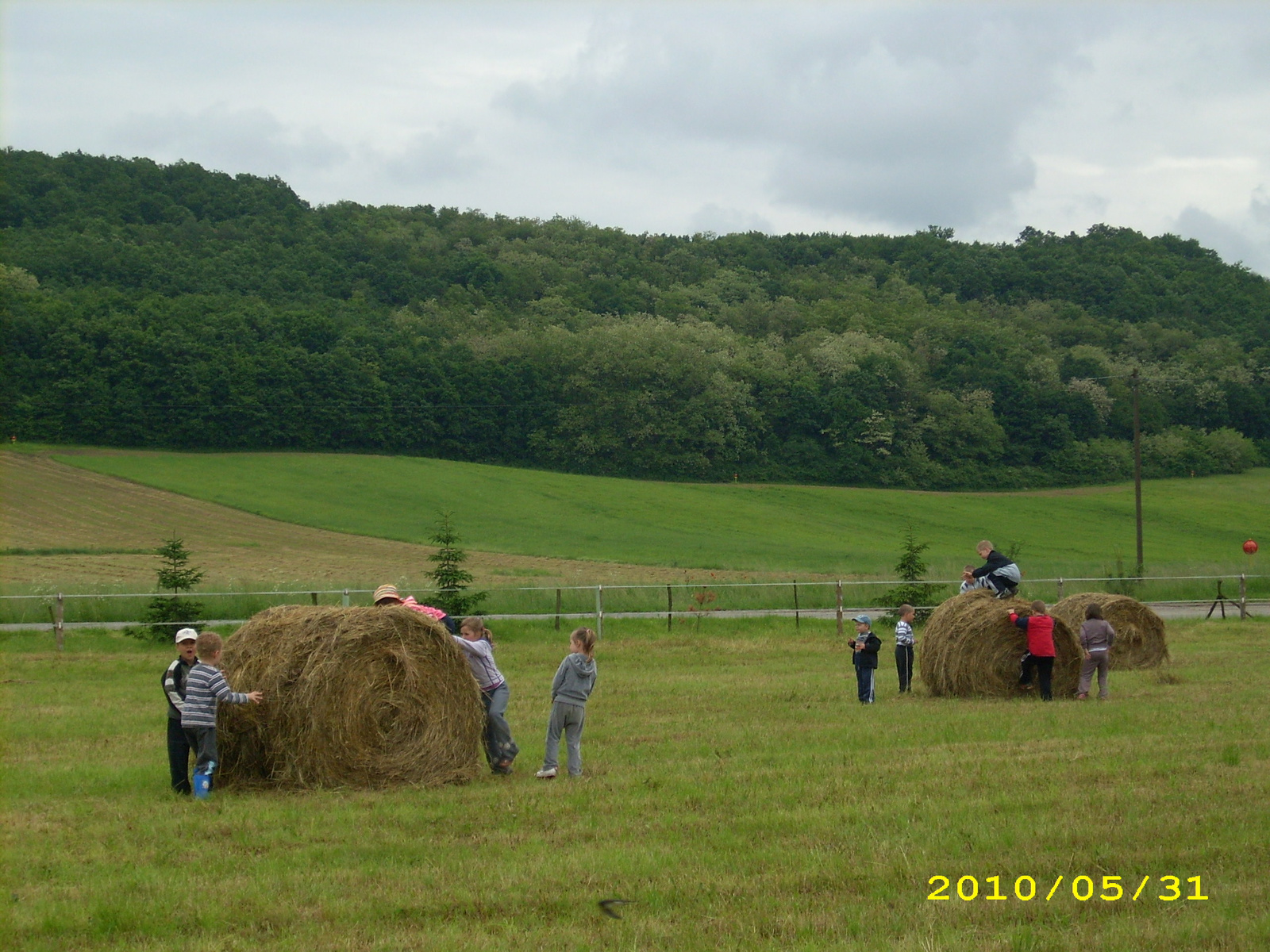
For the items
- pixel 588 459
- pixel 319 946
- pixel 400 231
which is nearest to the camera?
pixel 319 946

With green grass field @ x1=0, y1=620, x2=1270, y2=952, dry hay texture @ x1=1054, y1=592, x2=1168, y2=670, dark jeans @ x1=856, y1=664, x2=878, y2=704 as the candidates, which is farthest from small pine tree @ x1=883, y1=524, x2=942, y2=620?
green grass field @ x1=0, y1=620, x2=1270, y2=952

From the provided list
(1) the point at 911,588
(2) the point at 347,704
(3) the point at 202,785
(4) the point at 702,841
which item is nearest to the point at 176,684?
Result: (3) the point at 202,785

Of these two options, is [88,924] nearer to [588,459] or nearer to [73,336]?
[73,336]

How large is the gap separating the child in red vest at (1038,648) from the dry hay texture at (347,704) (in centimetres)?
775

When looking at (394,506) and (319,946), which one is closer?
(319,946)

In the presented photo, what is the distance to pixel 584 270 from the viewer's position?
129625 millimetres

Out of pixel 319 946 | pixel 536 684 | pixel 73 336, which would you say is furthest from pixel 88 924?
pixel 73 336

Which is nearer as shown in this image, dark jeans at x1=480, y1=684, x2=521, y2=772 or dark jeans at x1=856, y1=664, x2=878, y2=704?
dark jeans at x1=480, y1=684, x2=521, y2=772

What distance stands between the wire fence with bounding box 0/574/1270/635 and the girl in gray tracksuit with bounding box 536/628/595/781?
38.5ft

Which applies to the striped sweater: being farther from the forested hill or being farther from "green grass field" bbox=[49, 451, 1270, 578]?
the forested hill

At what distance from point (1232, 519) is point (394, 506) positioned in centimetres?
4738

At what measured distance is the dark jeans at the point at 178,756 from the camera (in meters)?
9.59

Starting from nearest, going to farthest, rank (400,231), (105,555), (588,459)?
(105,555) → (588,459) → (400,231)

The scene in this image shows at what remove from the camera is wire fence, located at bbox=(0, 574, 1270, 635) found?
24891 mm
